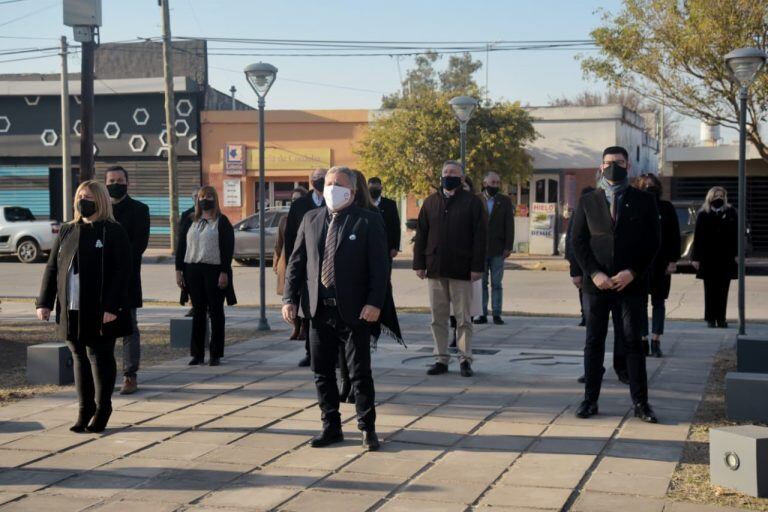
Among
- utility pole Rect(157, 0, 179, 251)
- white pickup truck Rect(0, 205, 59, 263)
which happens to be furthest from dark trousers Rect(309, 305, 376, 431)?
utility pole Rect(157, 0, 179, 251)

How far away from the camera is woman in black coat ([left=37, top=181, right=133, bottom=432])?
6906 mm

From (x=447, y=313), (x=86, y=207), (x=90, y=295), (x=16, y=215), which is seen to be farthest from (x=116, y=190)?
(x=16, y=215)

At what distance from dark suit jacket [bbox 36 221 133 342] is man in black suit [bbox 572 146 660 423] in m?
3.29

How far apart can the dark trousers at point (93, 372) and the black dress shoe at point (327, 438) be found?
1545 mm

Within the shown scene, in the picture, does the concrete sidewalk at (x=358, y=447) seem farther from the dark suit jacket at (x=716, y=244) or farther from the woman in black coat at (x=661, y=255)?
the dark suit jacket at (x=716, y=244)

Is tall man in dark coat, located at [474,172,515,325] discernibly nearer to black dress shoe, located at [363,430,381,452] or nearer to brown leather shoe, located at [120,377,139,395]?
brown leather shoe, located at [120,377,139,395]

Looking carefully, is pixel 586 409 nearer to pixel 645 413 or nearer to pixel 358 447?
pixel 645 413

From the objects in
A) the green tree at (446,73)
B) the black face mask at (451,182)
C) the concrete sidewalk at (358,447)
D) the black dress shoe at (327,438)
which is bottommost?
the concrete sidewalk at (358,447)

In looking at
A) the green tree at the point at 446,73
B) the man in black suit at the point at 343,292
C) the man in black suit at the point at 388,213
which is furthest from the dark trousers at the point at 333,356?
the green tree at the point at 446,73

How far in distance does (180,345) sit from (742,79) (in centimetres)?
704

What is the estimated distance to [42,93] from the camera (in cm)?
3634

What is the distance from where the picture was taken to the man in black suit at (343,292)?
646 cm

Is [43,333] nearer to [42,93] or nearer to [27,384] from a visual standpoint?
[27,384]

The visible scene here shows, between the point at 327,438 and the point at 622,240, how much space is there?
8.42 ft
